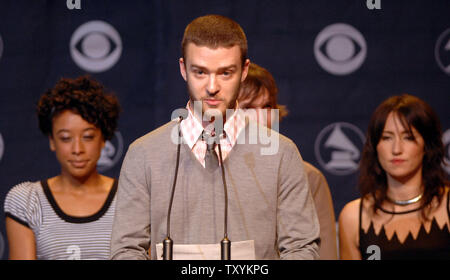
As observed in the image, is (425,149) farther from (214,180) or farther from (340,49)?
(214,180)

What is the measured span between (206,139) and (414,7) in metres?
1.63

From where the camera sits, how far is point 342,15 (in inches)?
122

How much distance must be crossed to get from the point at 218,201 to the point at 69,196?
96 centimetres

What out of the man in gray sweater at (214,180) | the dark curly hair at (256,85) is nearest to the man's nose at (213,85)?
the man in gray sweater at (214,180)

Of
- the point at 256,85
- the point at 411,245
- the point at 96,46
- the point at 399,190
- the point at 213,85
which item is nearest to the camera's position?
the point at 213,85

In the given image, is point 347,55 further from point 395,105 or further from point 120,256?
point 120,256

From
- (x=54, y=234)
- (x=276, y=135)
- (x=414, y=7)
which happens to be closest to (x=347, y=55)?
(x=414, y=7)

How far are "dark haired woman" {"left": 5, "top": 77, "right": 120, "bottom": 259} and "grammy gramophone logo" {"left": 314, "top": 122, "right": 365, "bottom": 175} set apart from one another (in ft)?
3.36

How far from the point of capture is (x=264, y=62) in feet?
→ 10.2

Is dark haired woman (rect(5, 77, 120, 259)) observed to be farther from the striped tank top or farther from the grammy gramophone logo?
the grammy gramophone logo

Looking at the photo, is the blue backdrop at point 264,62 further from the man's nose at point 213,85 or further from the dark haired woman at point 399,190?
the man's nose at point 213,85

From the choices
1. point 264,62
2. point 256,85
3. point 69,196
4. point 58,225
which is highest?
point 264,62

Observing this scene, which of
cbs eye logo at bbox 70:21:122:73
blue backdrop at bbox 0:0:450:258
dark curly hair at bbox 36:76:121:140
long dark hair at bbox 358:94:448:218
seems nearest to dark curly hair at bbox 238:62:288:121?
blue backdrop at bbox 0:0:450:258

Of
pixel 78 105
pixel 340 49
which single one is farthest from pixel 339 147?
pixel 78 105
